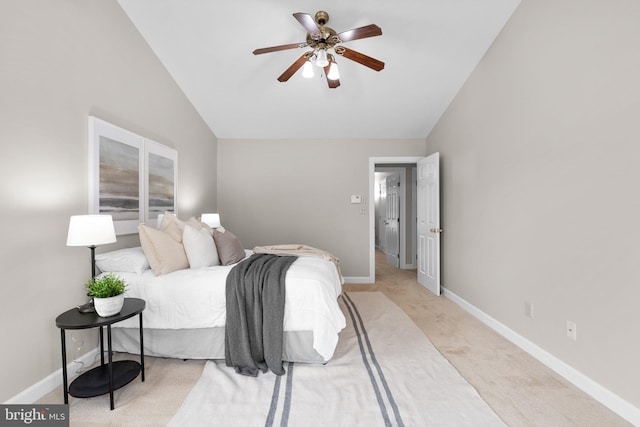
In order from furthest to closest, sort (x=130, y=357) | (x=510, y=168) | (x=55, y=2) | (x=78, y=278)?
(x=510, y=168) → (x=130, y=357) → (x=78, y=278) → (x=55, y=2)

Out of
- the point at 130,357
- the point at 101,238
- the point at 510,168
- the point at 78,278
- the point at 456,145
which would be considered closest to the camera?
the point at 101,238

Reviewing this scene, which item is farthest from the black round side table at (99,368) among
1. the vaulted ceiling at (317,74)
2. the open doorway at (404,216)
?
the open doorway at (404,216)

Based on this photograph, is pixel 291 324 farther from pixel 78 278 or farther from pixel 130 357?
pixel 78 278

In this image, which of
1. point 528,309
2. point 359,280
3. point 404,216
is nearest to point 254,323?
point 528,309

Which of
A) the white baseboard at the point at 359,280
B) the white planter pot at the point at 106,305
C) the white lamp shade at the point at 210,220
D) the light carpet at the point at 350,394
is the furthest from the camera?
the white baseboard at the point at 359,280

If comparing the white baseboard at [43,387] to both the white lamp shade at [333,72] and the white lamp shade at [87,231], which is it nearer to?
the white lamp shade at [87,231]

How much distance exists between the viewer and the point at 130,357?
2451mm

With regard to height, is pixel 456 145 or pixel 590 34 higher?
pixel 590 34

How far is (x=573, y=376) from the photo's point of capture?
6.90ft

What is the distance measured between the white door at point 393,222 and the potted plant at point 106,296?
5.45m

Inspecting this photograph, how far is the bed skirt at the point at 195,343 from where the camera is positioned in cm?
231

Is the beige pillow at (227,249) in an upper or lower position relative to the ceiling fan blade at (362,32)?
lower

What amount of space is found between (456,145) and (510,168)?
1.20 metres

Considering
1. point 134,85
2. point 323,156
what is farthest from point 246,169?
point 134,85
